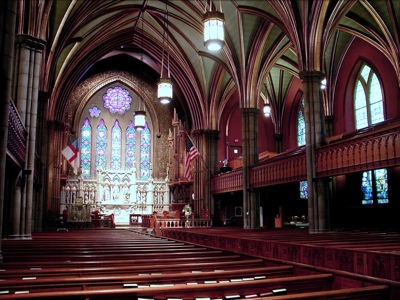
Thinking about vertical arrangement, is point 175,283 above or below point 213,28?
below

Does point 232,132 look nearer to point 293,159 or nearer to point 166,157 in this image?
point 166,157

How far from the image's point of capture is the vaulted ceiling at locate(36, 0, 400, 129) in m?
17.2

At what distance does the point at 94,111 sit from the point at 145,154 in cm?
520

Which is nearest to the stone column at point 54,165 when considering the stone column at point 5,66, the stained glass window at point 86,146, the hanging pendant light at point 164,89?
the stained glass window at point 86,146

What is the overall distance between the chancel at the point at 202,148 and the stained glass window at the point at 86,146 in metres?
0.17

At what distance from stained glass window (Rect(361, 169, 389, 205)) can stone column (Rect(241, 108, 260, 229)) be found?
5.42 m

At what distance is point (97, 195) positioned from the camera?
29.6m

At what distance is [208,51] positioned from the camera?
82.4 feet

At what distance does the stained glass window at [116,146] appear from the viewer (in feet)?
104

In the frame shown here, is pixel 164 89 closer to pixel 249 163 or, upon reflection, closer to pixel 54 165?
pixel 249 163

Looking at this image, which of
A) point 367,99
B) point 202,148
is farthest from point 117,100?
point 367,99

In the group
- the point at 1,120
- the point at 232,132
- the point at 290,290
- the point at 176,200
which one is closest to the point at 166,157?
the point at 176,200

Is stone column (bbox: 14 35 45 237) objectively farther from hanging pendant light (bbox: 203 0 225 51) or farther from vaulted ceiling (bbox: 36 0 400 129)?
hanging pendant light (bbox: 203 0 225 51)

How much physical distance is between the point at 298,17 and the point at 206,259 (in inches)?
552
